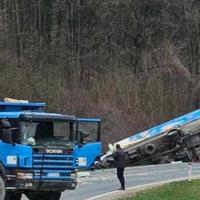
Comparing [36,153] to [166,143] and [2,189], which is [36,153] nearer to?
[2,189]

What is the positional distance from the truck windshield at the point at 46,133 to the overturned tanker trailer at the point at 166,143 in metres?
18.9

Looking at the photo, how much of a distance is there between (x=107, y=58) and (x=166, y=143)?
55.4 feet

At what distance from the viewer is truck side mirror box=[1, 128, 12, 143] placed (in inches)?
686

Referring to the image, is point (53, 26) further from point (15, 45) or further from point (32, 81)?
point (32, 81)

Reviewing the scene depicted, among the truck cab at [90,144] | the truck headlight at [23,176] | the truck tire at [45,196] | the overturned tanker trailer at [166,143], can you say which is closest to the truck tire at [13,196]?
the truck tire at [45,196]

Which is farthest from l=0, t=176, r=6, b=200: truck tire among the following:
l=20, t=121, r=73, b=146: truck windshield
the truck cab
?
the truck cab

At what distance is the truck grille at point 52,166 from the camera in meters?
17.8

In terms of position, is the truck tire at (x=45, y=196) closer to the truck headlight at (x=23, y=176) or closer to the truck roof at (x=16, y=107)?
the truck headlight at (x=23, y=176)

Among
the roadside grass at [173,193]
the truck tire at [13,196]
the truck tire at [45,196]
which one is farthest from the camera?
the roadside grass at [173,193]

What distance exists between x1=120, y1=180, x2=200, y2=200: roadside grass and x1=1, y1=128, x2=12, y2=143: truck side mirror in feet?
15.8

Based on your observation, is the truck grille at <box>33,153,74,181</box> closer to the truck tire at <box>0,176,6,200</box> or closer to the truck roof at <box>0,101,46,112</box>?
the truck tire at <box>0,176,6,200</box>

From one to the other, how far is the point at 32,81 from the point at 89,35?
10962 millimetres

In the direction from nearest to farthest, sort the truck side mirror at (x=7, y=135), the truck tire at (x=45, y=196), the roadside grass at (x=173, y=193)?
1. the truck side mirror at (x=7, y=135)
2. the truck tire at (x=45, y=196)
3. the roadside grass at (x=173, y=193)

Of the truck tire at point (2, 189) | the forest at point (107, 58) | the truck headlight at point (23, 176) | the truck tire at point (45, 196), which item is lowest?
the truck tire at point (45, 196)
